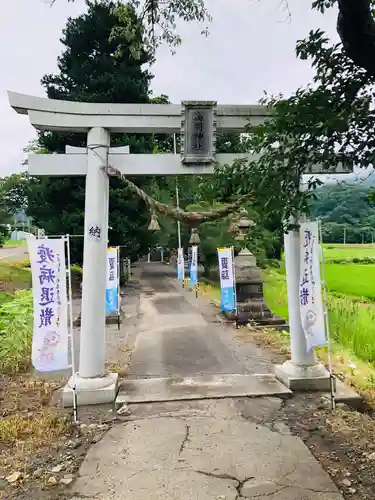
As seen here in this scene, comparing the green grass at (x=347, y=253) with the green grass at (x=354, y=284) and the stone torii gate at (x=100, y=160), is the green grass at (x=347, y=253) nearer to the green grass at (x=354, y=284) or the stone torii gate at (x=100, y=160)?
the green grass at (x=354, y=284)

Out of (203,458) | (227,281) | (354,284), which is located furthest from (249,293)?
(354,284)

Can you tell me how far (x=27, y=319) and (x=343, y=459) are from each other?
6.24 metres

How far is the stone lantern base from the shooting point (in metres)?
11.0

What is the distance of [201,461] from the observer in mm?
3721

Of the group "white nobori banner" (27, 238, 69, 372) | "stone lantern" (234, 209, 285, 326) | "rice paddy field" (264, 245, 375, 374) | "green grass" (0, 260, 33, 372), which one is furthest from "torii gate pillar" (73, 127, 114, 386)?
"stone lantern" (234, 209, 285, 326)

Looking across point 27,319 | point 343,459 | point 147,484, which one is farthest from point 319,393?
point 27,319

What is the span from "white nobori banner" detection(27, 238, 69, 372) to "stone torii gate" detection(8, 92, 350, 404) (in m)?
0.34

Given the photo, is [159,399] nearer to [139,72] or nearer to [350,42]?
[350,42]

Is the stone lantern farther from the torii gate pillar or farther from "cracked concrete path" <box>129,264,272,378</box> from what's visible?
the torii gate pillar

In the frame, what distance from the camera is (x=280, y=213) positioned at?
2.99 metres

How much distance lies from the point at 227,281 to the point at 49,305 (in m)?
6.85

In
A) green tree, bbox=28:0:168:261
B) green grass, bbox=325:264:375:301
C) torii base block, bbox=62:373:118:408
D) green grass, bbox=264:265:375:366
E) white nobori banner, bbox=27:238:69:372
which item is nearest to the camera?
white nobori banner, bbox=27:238:69:372

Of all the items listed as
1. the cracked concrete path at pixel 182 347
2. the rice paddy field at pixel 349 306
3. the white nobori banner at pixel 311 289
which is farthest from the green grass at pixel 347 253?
the white nobori banner at pixel 311 289

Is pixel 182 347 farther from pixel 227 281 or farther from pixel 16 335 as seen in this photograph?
pixel 16 335
